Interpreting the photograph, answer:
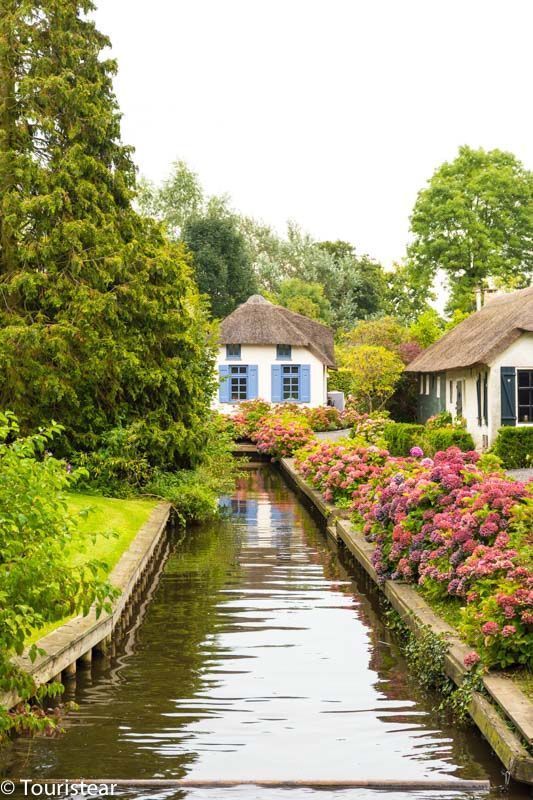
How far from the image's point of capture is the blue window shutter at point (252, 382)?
5538 centimetres

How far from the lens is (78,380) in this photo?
926 inches

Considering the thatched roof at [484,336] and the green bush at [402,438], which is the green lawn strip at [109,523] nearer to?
the green bush at [402,438]

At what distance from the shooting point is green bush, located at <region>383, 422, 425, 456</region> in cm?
3631

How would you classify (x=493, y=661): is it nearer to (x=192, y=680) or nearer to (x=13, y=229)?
(x=192, y=680)

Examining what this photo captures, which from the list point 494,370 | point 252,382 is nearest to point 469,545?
point 494,370

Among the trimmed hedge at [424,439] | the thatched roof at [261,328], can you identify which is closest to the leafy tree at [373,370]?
the thatched roof at [261,328]

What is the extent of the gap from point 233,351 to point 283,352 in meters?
2.32

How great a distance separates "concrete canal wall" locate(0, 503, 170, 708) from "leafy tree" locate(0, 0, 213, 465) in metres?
6.02

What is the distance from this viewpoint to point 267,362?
183ft

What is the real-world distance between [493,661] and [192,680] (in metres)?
3.08

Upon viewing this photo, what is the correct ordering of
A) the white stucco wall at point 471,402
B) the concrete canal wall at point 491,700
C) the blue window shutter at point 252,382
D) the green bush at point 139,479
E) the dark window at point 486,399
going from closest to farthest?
the concrete canal wall at point 491,700
the green bush at point 139,479
the dark window at point 486,399
the white stucco wall at point 471,402
the blue window shutter at point 252,382

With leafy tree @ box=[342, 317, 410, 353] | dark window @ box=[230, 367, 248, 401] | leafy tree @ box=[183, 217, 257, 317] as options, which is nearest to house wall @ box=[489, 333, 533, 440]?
leafy tree @ box=[342, 317, 410, 353]

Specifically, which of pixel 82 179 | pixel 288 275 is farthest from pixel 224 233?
pixel 82 179

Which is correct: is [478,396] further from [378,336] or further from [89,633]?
[89,633]
